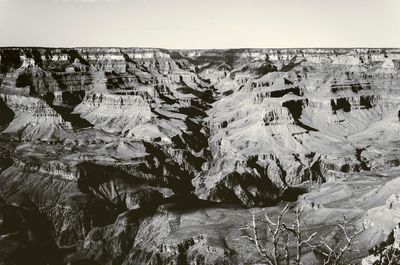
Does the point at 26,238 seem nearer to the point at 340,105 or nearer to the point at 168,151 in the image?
the point at 168,151

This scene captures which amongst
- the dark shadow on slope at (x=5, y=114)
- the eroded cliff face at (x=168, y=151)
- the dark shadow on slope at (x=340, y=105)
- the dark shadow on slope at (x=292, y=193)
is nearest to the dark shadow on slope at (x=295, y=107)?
the eroded cliff face at (x=168, y=151)

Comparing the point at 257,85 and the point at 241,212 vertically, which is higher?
the point at 257,85

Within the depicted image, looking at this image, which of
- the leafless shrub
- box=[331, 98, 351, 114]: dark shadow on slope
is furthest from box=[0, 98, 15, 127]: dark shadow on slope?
the leafless shrub

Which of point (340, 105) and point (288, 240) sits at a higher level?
point (340, 105)

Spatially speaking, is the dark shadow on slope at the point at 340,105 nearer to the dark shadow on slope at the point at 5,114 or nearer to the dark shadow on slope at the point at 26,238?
the dark shadow on slope at the point at 26,238

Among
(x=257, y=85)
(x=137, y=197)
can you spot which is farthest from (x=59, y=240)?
(x=257, y=85)

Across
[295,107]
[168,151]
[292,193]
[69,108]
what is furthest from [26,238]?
[69,108]

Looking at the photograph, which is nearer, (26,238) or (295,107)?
(26,238)

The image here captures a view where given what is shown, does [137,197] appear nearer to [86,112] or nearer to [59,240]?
[59,240]

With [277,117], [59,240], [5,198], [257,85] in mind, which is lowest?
[59,240]
